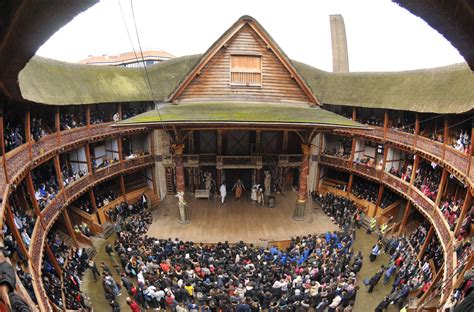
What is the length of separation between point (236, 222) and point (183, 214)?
12.1 feet

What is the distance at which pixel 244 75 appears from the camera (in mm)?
22156

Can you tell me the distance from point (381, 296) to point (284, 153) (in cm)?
1247

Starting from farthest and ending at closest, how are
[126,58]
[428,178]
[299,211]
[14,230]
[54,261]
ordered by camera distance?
[126,58] < [299,211] < [428,178] < [54,261] < [14,230]

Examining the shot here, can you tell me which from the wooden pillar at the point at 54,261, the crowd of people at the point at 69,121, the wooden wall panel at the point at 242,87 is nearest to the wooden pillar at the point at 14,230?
the wooden pillar at the point at 54,261

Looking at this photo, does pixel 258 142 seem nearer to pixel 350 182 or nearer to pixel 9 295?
pixel 350 182

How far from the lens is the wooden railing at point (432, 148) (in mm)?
14562

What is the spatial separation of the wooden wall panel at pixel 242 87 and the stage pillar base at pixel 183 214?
8.04m

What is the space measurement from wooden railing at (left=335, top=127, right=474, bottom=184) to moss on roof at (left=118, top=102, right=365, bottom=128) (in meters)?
3.26

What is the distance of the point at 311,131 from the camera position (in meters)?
19.3

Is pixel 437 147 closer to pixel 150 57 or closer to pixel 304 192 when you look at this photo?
pixel 304 192

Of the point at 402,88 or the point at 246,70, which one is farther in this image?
the point at 246,70

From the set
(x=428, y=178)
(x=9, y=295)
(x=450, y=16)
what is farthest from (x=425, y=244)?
(x=9, y=295)

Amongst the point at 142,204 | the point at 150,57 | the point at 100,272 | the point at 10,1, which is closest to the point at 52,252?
the point at 100,272

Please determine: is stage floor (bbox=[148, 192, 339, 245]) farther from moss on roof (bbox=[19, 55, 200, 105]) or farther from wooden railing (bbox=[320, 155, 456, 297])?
moss on roof (bbox=[19, 55, 200, 105])
